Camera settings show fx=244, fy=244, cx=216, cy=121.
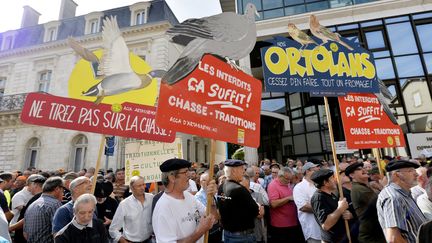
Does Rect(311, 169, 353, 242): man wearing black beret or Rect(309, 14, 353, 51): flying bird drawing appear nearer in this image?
Rect(311, 169, 353, 242): man wearing black beret

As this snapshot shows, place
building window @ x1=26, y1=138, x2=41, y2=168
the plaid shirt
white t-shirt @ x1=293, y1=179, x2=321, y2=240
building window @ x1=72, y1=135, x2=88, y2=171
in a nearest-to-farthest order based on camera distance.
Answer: the plaid shirt < white t-shirt @ x1=293, y1=179, x2=321, y2=240 < building window @ x1=72, y1=135, x2=88, y2=171 < building window @ x1=26, y1=138, x2=41, y2=168

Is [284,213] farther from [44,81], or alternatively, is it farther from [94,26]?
[44,81]

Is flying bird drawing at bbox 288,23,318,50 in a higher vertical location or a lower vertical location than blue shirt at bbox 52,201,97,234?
higher

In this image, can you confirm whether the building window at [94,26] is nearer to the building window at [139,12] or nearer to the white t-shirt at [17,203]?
the building window at [139,12]

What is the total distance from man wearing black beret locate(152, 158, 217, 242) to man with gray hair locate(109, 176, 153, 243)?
3.71 ft

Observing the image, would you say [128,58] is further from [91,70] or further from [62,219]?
[62,219]

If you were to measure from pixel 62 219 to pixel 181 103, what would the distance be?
1.72 m

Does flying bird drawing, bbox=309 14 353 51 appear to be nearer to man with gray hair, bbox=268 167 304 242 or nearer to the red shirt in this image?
man with gray hair, bbox=268 167 304 242

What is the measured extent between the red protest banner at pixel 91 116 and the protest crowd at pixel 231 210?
739 mm

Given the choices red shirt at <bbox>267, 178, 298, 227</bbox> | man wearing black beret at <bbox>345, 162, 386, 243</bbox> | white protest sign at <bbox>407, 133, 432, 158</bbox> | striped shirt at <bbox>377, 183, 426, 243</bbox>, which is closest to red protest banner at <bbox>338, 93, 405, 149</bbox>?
man wearing black beret at <bbox>345, 162, 386, 243</bbox>

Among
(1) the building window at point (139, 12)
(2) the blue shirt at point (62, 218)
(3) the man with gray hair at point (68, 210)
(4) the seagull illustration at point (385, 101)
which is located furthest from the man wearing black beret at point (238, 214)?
(1) the building window at point (139, 12)

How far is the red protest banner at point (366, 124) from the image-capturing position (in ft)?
13.1

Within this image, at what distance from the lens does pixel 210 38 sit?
2.59 m

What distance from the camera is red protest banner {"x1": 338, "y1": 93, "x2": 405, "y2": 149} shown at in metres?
3.99
